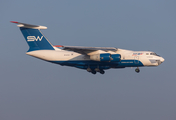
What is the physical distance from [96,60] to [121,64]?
6.80 ft

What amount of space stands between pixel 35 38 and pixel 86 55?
14.9 ft

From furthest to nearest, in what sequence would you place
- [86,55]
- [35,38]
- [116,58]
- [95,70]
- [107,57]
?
[35,38] < [95,70] < [86,55] < [116,58] < [107,57]

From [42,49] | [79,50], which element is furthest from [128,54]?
[42,49]

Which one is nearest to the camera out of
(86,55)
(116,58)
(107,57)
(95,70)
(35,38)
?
(107,57)

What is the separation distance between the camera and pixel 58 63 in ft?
65.6

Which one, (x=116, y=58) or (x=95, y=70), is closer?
(x=116, y=58)

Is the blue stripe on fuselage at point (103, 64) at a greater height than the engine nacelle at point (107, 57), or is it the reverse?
the engine nacelle at point (107, 57)

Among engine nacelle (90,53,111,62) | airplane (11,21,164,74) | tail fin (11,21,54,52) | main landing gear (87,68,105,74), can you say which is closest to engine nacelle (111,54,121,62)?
airplane (11,21,164,74)

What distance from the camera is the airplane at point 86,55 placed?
1836 cm

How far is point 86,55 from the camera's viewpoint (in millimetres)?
19344

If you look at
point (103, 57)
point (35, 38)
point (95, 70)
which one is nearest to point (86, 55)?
point (95, 70)

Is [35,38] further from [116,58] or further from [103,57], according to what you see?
[116,58]

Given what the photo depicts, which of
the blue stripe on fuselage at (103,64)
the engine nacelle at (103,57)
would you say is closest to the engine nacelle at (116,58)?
the engine nacelle at (103,57)

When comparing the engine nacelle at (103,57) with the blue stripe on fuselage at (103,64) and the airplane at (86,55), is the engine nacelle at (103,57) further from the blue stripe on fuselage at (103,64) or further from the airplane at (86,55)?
the blue stripe on fuselage at (103,64)
